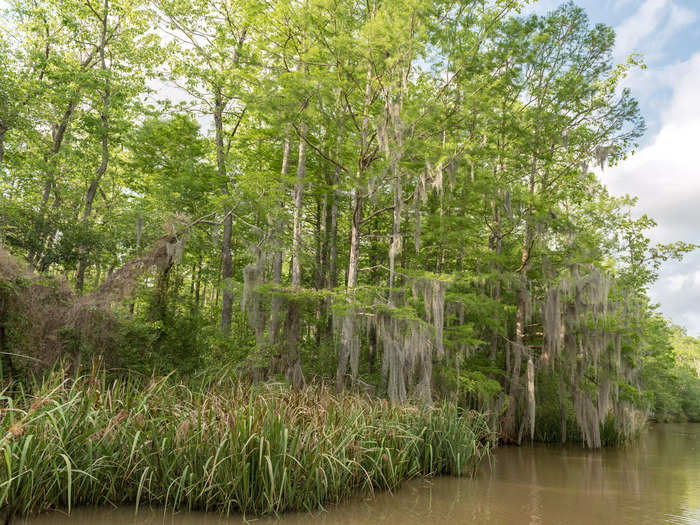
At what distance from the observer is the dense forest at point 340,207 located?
10031mm

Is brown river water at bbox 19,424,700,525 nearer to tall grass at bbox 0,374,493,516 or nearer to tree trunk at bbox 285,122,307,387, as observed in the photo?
tall grass at bbox 0,374,493,516

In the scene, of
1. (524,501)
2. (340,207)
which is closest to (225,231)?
(340,207)

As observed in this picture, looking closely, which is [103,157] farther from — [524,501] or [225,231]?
[524,501]

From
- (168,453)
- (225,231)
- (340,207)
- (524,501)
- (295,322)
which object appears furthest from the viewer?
(340,207)

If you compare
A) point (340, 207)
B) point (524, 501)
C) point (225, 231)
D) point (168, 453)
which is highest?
point (340, 207)

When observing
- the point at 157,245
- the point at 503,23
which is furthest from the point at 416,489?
the point at 503,23

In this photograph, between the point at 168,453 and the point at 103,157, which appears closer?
the point at 168,453

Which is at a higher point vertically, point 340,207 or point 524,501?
point 340,207

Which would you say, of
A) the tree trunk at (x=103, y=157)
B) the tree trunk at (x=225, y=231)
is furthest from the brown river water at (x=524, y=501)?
the tree trunk at (x=103, y=157)

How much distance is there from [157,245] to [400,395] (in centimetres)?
725

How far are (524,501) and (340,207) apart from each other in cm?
1248

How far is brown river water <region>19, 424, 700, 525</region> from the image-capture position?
4918 millimetres

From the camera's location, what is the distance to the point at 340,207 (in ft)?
57.1

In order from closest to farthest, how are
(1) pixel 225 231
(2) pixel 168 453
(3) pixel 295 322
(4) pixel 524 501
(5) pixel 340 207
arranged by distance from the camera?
(2) pixel 168 453
(4) pixel 524 501
(3) pixel 295 322
(1) pixel 225 231
(5) pixel 340 207
